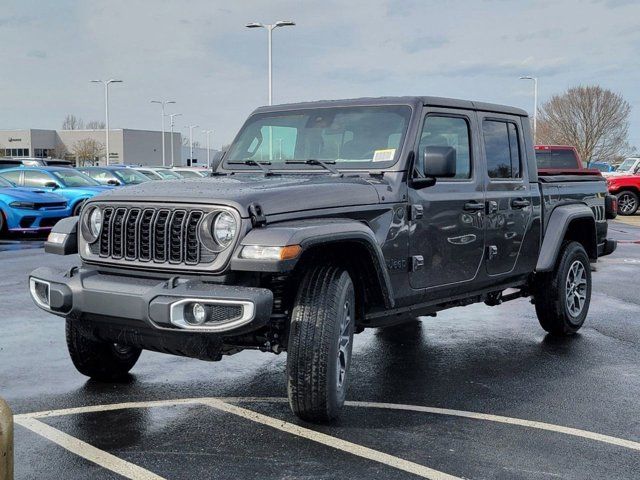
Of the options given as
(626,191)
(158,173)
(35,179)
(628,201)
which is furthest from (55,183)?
(628,201)

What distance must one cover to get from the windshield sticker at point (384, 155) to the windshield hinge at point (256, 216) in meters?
1.37

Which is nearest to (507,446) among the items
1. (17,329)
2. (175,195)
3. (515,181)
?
(175,195)

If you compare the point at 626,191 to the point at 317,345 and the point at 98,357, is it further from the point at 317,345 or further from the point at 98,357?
the point at 317,345

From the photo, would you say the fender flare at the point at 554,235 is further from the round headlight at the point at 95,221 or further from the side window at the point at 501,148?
the round headlight at the point at 95,221

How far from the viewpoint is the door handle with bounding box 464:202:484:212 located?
19.6 feet

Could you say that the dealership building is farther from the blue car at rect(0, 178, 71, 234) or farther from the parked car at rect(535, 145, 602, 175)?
the parked car at rect(535, 145, 602, 175)

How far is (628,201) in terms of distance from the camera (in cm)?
2689

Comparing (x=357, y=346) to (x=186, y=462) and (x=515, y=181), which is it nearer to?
(x=515, y=181)

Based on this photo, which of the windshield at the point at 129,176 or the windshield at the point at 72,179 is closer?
the windshield at the point at 72,179

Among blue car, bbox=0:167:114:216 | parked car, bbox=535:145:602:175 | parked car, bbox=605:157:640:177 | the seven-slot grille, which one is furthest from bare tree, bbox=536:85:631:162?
the seven-slot grille

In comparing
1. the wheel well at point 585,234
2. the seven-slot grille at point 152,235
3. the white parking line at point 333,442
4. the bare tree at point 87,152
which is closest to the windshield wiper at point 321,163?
the seven-slot grille at point 152,235

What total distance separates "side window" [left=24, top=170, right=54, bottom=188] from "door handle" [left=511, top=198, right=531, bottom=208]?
14435 millimetres

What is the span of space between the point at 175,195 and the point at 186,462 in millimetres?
1498

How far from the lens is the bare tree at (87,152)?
99.8 meters
